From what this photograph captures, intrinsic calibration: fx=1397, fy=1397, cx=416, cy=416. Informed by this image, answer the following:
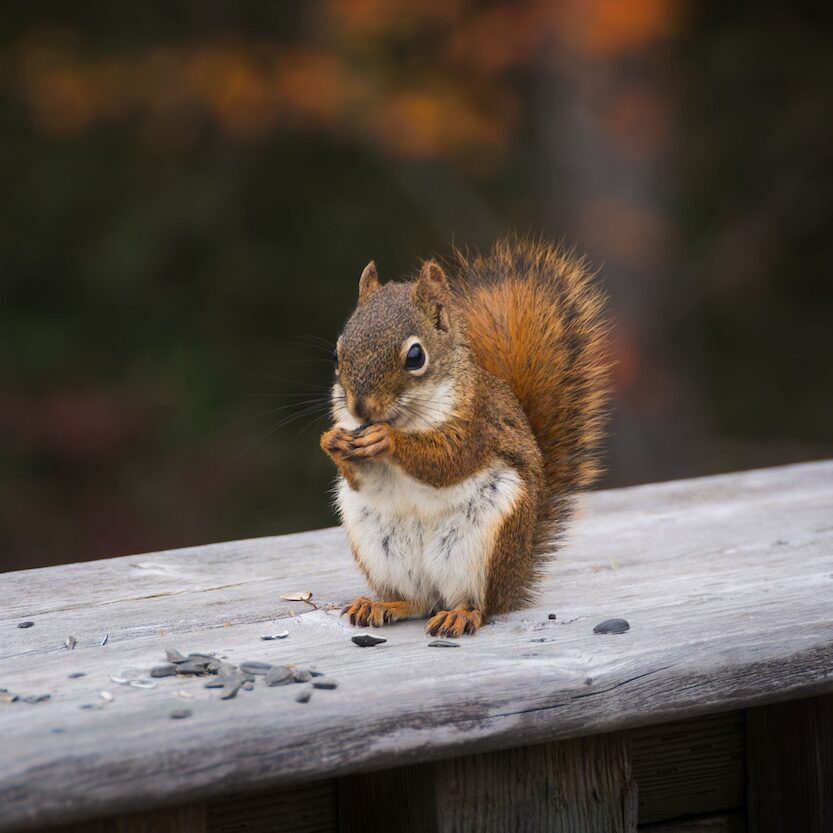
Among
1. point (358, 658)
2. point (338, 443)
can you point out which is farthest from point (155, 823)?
point (338, 443)

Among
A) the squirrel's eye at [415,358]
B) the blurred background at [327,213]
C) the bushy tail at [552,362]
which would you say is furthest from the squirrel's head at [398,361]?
the blurred background at [327,213]

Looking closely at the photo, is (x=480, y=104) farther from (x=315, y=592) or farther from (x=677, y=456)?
(x=315, y=592)

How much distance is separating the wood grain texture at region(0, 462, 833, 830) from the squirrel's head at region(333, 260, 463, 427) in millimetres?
332

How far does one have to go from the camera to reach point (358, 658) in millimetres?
1901

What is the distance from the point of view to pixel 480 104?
650cm

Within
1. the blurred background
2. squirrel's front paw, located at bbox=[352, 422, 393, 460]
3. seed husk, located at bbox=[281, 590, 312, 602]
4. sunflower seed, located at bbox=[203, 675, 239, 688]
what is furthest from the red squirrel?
the blurred background

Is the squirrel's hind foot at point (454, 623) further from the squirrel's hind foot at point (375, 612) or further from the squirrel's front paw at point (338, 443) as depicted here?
the squirrel's front paw at point (338, 443)

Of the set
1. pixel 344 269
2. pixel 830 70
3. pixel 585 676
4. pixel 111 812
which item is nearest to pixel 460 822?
pixel 585 676

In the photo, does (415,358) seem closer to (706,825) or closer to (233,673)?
(233,673)

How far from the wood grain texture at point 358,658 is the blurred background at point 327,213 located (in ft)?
11.0

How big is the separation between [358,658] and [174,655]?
249 mm

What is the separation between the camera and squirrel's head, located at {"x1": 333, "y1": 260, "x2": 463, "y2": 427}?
209 centimetres

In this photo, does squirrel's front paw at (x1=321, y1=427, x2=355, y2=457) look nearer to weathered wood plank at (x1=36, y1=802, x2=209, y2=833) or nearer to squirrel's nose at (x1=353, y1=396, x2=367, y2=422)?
squirrel's nose at (x1=353, y1=396, x2=367, y2=422)

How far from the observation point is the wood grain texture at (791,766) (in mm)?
2100
